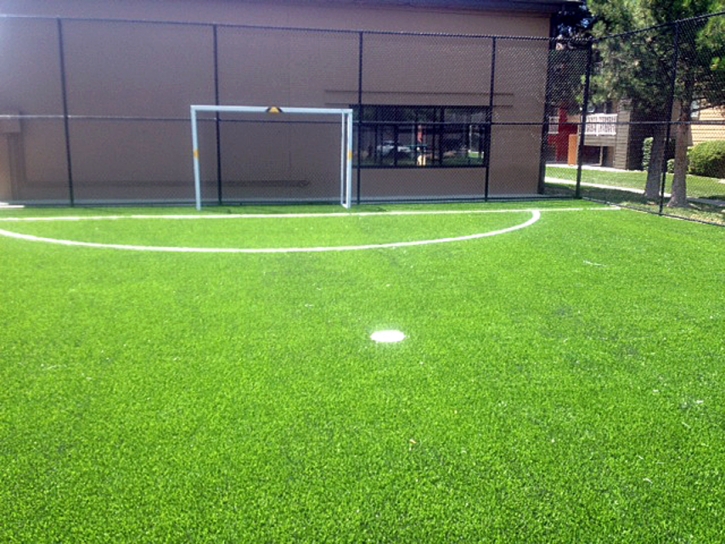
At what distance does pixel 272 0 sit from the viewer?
45.9 ft

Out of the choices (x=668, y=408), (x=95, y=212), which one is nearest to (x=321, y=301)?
(x=668, y=408)

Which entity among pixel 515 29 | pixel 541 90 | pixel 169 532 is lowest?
pixel 169 532

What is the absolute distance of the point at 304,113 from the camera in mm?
13508

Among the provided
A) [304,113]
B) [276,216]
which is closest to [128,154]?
[304,113]

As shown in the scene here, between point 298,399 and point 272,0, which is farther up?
point 272,0

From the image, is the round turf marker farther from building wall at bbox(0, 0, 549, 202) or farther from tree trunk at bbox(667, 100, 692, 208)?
tree trunk at bbox(667, 100, 692, 208)

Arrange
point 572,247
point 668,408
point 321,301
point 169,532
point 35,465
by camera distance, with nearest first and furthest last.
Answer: point 169,532 → point 35,465 → point 668,408 → point 321,301 → point 572,247

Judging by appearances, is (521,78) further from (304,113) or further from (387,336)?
(387,336)

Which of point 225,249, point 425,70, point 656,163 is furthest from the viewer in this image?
point 425,70

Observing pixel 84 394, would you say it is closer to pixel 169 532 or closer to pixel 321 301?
pixel 169 532

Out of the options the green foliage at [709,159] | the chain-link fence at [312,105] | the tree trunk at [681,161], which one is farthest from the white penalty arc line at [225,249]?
the green foliage at [709,159]

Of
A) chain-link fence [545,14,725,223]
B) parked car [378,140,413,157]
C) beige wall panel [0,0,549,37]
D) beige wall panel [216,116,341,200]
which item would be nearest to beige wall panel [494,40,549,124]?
chain-link fence [545,14,725,223]

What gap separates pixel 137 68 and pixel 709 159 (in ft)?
61.3

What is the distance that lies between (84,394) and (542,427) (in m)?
2.54
